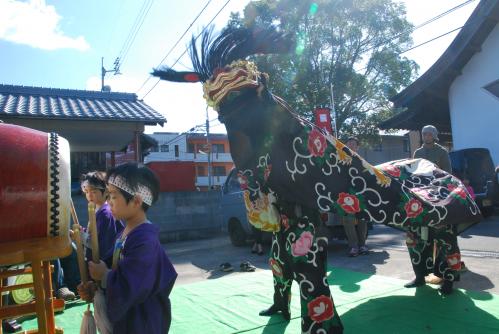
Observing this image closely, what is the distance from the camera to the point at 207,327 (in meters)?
3.15

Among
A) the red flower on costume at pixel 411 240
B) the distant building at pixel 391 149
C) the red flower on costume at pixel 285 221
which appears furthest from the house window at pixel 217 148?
the red flower on costume at pixel 285 221

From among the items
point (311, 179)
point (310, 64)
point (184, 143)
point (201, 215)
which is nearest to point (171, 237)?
point (201, 215)

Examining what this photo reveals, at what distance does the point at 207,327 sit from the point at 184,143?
3794 centimetres

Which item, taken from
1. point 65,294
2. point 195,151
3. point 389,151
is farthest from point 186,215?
point 195,151

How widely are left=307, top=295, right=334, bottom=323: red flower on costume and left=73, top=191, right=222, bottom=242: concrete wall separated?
7.27 meters

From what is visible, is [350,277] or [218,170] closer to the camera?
[350,277]

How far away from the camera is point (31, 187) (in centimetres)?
154

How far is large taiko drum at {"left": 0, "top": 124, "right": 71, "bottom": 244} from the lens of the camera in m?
1.50

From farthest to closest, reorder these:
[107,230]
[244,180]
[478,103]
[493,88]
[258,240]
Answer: [478,103] < [493,88] < [258,240] < [107,230] < [244,180]

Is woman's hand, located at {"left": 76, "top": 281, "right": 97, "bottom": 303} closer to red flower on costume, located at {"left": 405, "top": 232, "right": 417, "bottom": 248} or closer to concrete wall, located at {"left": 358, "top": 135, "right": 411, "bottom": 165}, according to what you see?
red flower on costume, located at {"left": 405, "top": 232, "right": 417, "bottom": 248}

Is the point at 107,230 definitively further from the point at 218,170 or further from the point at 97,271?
the point at 218,170

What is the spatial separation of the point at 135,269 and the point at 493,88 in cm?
967

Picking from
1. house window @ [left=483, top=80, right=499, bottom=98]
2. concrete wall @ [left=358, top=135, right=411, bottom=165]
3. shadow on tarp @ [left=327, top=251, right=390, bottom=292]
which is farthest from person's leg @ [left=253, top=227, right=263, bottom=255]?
concrete wall @ [left=358, top=135, right=411, bottom=165]

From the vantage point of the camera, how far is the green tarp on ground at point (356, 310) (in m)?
2.87
